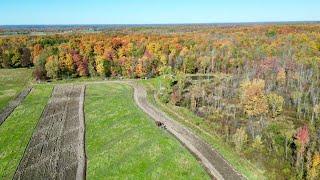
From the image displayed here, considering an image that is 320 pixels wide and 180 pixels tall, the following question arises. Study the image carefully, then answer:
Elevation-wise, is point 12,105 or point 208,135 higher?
point 12,105

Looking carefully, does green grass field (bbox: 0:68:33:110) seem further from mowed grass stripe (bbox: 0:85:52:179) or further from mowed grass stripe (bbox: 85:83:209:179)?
mowed grass stripe (bbox: 85:83:209:179)

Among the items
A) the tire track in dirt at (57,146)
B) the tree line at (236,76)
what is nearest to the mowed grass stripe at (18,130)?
the tire track in dirt at (57,146)

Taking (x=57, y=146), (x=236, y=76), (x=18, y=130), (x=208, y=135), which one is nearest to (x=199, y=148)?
(x=208, y=135)

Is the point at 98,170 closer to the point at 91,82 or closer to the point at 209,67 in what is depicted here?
the point at 91,82

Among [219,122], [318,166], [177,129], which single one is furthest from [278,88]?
[318,166]

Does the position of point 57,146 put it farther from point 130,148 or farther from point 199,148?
point 199,148

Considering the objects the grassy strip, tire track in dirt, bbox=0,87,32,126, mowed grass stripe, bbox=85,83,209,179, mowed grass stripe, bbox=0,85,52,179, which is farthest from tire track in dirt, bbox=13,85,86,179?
the grassy strip
